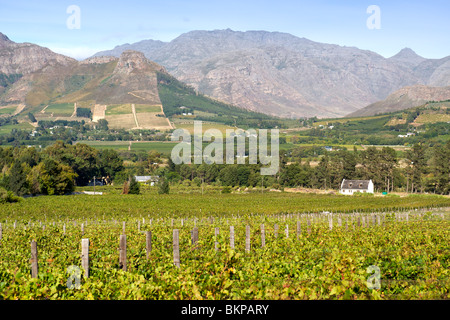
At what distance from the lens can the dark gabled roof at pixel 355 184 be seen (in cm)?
10095

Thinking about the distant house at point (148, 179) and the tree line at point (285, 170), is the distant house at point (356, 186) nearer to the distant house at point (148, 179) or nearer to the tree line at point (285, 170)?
the tree line at point (285, 170)

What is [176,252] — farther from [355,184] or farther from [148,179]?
[148,179]

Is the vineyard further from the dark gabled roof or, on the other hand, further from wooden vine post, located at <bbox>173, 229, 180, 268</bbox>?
the dark gabled roof

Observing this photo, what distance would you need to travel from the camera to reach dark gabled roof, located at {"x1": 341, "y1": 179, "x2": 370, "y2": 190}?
10095cm

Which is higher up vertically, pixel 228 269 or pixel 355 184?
pixel 228 269

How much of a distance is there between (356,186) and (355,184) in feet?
2.37

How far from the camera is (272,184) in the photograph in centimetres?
11012

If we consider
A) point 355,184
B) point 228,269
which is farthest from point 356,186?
point 228,269

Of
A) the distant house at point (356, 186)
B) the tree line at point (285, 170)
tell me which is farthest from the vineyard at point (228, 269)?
the distant house at point (356, 186)

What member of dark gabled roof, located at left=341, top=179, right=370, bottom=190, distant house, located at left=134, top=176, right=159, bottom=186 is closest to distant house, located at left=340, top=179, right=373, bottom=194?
dark gabled roof, located at left=341, top=179, right=370, bottom=190

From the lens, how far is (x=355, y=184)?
336 ft

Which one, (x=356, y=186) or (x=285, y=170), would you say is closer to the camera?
(x=356, y=186)
